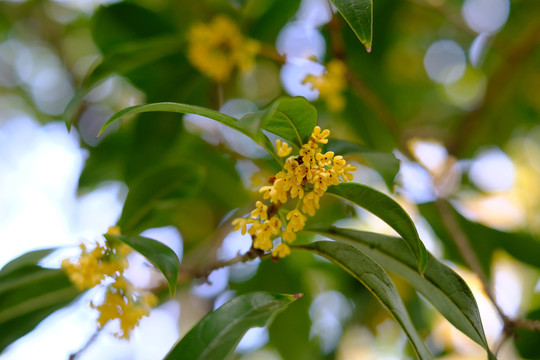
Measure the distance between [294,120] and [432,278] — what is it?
44cm

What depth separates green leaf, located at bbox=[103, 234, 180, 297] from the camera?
38.0 inches

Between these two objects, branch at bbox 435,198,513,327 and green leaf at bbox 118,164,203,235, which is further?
green leaf at bbox 118,164,203,235

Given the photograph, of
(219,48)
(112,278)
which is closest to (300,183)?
(112,278)

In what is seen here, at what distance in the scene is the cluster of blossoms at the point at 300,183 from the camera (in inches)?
37.1

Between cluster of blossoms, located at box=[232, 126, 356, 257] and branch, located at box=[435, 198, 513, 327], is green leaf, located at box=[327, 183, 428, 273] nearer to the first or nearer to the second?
cluster of blossoms, located at box=[232, 126, 356, 257]

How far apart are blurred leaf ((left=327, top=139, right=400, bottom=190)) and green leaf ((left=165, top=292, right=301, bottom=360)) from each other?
34 centimetres

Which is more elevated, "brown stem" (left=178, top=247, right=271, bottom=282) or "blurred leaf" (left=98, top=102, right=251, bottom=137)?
"blurred leaf" (left=98, top=102, right=251, bottom=137)

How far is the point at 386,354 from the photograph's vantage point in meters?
2.70

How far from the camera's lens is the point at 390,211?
93cm

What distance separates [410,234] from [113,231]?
0.67 m

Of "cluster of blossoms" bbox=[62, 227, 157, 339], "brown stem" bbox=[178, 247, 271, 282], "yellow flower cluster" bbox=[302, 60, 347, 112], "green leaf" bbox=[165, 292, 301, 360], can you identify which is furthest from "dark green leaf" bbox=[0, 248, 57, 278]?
"yellow flower cluster" bbox=[302, 60, 347, 112]

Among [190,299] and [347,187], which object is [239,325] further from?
[190,299]

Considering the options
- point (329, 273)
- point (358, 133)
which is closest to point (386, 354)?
point (329, 273)

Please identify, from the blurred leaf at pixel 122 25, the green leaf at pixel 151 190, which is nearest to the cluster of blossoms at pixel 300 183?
the green leaf at pixel 151 190
